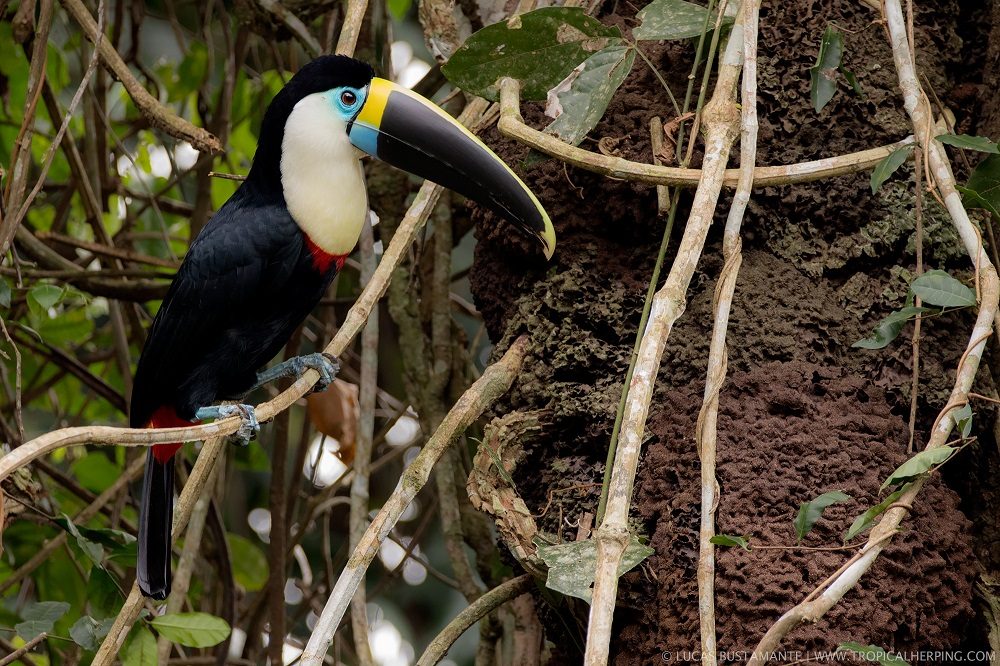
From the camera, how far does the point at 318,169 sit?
86.7 inches

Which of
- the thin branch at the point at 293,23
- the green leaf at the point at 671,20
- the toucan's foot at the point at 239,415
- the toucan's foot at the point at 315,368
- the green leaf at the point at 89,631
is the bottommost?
the green leaf at the point at 89,631

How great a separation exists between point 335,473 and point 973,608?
8.44 feet

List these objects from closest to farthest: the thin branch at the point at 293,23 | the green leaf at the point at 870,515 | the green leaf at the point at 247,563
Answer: the green leaf at the point at 870,515 → the thin branch at the point at 293,23 → the green leaf at the point at 247,563

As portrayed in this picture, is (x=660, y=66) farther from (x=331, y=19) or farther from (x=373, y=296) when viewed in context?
(x=331, y=19)

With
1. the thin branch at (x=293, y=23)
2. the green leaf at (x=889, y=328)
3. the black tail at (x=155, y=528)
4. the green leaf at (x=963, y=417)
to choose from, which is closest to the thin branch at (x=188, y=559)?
the black tail at (x=155, y=528)

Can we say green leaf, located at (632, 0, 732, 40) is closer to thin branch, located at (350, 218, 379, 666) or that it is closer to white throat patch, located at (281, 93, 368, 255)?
white throat patch, located at (281, 93, 368, 255)

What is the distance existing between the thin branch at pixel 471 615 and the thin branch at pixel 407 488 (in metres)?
0.23

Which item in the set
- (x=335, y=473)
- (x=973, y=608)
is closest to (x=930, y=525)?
(x=973, y=608)

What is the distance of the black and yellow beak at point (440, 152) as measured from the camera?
1.90m

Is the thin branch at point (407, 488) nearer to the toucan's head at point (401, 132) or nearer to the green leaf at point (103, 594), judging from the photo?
the toucan's head at point (401, 132)

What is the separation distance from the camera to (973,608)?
1.76 meters

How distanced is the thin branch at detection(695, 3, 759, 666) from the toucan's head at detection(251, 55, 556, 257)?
1.19ft

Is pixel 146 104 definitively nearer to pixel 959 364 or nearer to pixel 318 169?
pixel 318 169

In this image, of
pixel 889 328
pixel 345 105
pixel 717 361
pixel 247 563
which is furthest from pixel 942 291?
pixel 247 563
